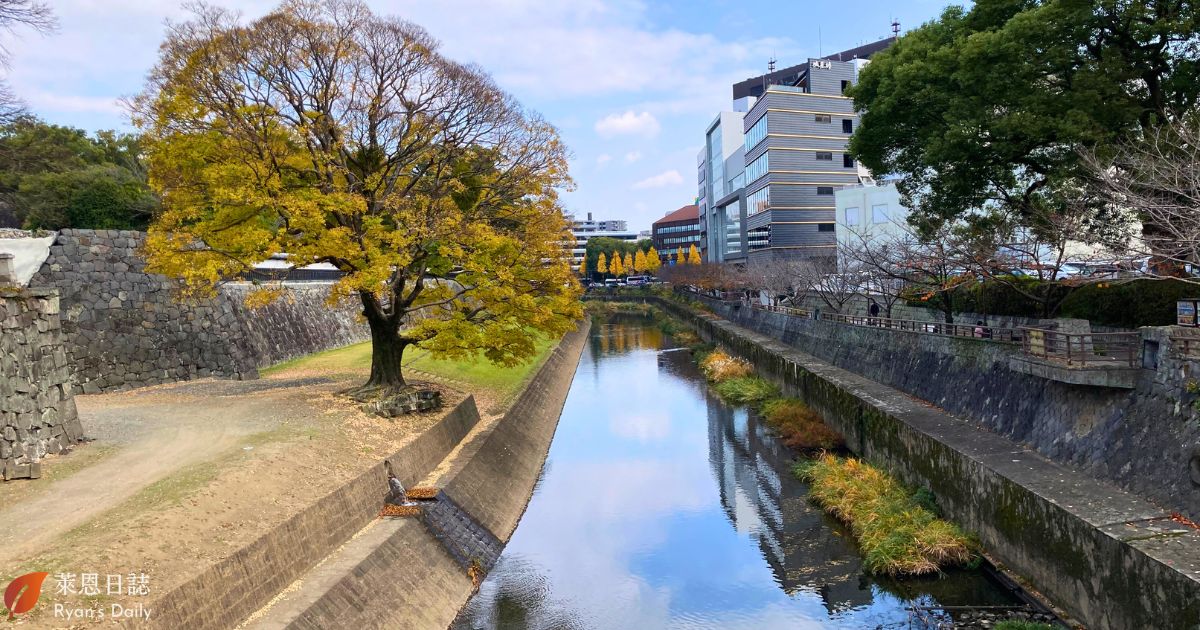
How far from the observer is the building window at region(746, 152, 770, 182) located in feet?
224

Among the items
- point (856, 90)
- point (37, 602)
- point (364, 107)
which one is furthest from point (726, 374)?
point (37, 602)

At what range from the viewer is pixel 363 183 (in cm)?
1841

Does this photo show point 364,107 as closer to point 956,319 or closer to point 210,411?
point 210,411

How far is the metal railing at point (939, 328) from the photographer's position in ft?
60.8

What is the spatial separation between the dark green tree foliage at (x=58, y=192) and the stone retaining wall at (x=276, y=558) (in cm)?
2173

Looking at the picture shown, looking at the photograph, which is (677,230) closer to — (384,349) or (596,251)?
(596,251)

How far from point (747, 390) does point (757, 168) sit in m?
42.9

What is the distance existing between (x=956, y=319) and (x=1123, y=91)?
1233 cm

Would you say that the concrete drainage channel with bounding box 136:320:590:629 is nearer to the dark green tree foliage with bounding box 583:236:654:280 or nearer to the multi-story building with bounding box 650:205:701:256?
the dark green tree foliage with bounding box 583:236:654:280

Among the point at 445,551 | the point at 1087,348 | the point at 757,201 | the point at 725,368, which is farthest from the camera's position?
the point at 757,201

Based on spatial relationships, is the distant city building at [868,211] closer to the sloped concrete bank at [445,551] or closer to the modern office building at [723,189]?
the modern office building at [723,189]

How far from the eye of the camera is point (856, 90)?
2566cm

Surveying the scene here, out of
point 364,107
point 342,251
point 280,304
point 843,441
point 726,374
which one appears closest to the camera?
point 342,251

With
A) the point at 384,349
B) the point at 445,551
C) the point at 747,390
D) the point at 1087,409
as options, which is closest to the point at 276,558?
the point at 445,551
